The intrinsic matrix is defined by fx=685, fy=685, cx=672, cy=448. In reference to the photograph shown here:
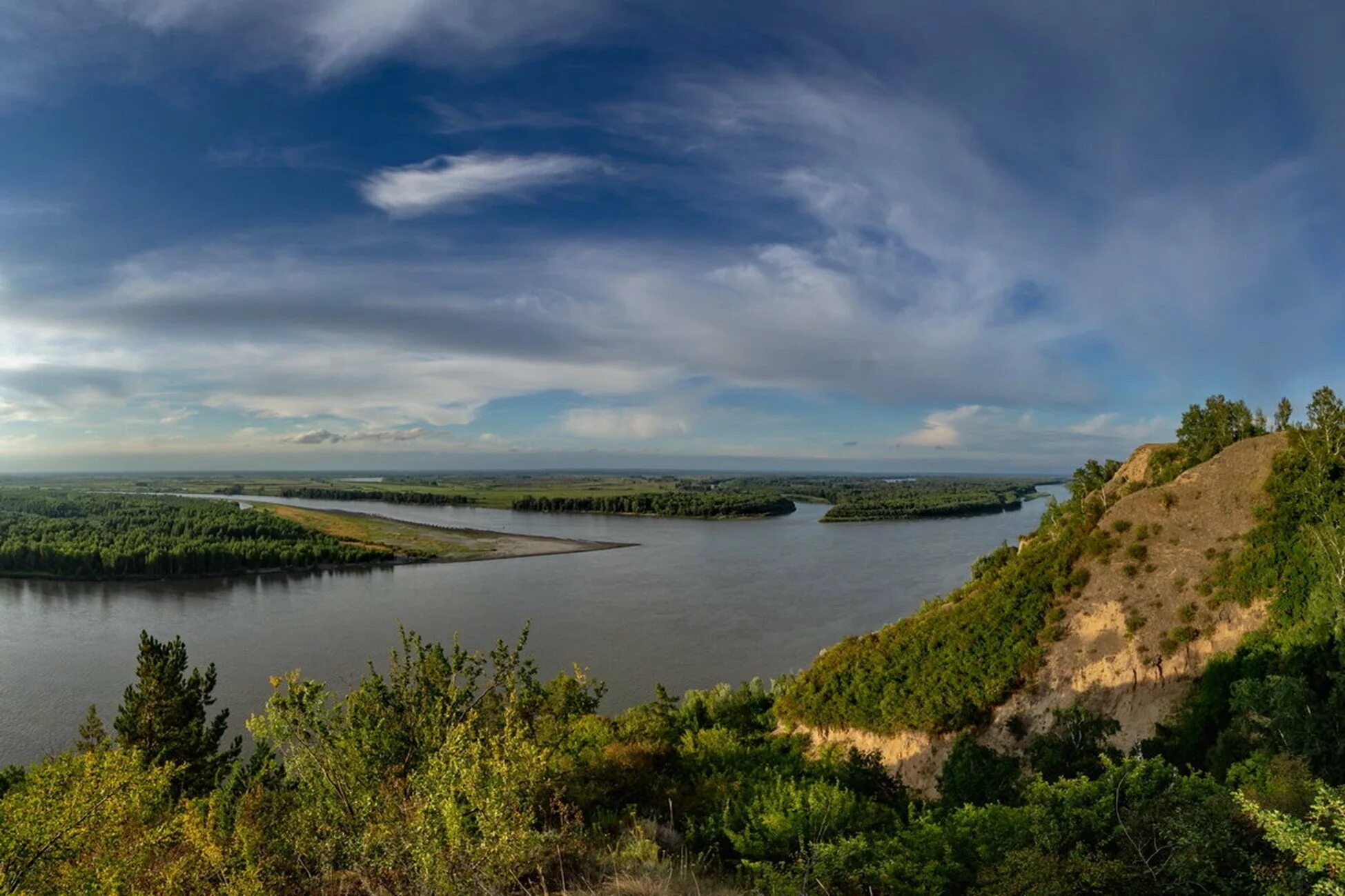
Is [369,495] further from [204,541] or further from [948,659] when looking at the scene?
[948,659]

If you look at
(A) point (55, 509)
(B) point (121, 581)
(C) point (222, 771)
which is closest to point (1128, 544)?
(C) point (222, 771)

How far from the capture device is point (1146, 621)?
18047mm

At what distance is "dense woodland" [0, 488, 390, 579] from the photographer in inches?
2244

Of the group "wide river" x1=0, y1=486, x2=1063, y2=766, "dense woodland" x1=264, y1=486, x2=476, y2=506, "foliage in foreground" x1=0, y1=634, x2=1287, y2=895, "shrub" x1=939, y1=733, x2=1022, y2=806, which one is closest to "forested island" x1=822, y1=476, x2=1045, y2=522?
"wide river" x1=0, y1=486, x2=1063, y2=766

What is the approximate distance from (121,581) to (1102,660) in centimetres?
6747

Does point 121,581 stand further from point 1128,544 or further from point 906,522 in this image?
point 906,522

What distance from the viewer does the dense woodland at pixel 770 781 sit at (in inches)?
269

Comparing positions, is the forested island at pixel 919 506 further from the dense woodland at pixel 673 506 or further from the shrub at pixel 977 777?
the shrub at pixel 977 777

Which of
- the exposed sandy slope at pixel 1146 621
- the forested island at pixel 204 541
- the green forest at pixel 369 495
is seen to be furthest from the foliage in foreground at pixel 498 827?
the green forest at pixel 369 495

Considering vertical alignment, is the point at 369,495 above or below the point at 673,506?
below

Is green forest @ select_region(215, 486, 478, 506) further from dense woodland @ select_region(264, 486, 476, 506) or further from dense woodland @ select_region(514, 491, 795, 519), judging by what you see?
dense woodland @ select_region(514, 491, 795, 519)

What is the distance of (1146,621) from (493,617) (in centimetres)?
3508

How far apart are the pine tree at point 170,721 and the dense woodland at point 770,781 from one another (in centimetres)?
8

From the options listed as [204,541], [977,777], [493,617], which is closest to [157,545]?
[204,541]
